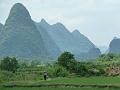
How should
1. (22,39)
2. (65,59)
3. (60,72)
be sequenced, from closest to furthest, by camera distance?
(60,72) < (65,59) < (22,39)

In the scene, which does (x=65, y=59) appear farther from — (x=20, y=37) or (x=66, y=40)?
(x=66, y=40)

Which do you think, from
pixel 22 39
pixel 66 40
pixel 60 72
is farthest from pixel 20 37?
pixel 60 72

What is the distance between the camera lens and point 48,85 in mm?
20672

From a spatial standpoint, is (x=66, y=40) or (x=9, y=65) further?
(x=66, y=40)

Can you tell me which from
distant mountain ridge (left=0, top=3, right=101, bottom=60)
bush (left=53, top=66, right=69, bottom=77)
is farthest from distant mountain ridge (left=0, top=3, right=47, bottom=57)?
bush (left=53, top=66, right=69, bottom=77)

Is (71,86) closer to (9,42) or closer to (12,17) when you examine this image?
(9,42)

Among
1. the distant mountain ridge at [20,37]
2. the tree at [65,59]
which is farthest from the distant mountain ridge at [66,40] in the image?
the tree at [65,59]

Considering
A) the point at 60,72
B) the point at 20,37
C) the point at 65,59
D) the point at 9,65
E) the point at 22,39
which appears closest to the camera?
the point at 60,72

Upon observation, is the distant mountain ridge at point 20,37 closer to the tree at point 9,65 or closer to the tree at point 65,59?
the tree at point 9,65

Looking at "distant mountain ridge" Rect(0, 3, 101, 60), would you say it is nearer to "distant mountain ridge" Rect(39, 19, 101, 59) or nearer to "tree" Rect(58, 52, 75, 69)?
"distant mountain ridge" Rect(39, 19, 101, 59)

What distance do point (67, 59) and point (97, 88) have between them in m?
14.4

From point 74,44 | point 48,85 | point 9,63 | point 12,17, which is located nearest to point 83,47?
point 74,44

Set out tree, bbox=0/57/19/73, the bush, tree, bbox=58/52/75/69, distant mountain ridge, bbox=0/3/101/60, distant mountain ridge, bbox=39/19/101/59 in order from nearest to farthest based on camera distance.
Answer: the bush
tree, bbox=58/52/75/69
tree, bbox=0/57/19/73
distant mountain ridge, bbox=0/3/101/60
distant mountain ridge, bbox=39/19/101/59

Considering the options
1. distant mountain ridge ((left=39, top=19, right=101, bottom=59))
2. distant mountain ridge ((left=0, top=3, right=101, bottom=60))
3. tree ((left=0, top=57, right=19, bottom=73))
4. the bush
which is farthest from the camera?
distant mountain ridge ((left=39, top=19, right=101, bottom=59))
